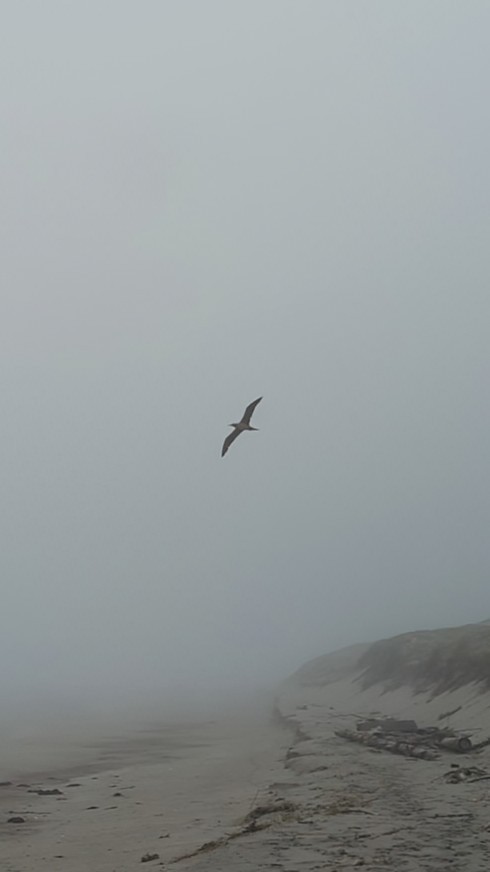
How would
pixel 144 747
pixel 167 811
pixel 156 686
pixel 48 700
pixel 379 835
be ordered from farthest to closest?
pixel 156 686
pixel 48 700
pixel 144 747
pixel 167 811
pixel 379 835

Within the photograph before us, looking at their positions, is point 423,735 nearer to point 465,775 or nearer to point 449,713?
point 449,713

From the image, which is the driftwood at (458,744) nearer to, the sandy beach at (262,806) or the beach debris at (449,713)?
the sandy beach at (262,806)

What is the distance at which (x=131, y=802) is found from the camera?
2102 cm

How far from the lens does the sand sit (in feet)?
36.4

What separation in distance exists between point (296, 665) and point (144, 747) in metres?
130

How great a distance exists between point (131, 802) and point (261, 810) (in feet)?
20.7

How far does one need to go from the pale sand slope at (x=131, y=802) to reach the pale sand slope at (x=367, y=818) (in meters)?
1.52

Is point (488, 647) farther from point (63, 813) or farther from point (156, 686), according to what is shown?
point (156, 686)

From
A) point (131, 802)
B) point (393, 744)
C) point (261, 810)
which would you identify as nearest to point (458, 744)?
point (393, 744)

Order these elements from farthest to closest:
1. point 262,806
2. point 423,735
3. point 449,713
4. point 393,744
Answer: point 449,713 < point 423,735 < point 393,744 < point 262,806

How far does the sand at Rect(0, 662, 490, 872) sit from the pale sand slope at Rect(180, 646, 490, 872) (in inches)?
1.2

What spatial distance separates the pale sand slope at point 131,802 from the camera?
1441cm

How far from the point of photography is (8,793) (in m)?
22.7

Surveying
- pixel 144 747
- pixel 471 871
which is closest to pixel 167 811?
pixel 471 871
